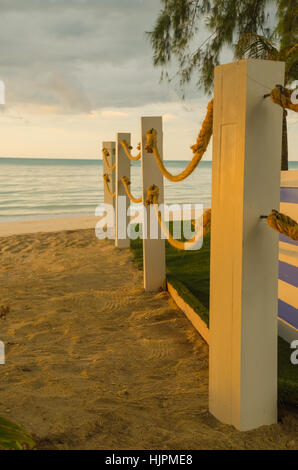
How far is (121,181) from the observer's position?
5965mm

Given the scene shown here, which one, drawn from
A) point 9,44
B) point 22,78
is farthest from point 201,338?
point 22,78

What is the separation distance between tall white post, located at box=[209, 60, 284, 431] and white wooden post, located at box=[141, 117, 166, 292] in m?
2.12

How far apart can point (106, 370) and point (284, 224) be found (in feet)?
4.75

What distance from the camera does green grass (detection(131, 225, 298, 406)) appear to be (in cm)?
194

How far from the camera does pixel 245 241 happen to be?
169cm

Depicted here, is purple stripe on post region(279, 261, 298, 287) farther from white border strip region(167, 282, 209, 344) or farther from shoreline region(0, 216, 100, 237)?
shoreline region(0, 216, 100, 237)

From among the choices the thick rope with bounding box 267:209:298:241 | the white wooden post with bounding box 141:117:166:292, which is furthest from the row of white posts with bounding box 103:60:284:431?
the white wooden post with bounding box 141:117:166:292

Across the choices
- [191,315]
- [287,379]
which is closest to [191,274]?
[191,315]

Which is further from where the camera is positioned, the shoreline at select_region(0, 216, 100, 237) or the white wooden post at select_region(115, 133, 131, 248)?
the shoreline at select_region(0, 216, 100, 237)

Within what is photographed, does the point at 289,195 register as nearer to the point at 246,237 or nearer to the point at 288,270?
the point at 288,270

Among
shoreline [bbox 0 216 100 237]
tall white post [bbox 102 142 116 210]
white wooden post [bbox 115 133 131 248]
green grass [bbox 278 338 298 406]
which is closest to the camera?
green grass [bbox 278 338 298 406]

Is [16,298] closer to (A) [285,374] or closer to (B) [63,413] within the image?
(B) [63,413]

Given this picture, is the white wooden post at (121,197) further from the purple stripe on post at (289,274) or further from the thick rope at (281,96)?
the thick rope at (281,96)
